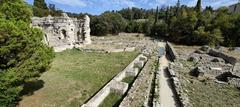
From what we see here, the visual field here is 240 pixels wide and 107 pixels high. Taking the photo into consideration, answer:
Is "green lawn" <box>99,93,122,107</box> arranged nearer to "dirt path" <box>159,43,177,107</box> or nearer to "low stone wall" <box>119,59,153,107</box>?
"low stone wall" <box>119,59,153,107</box>

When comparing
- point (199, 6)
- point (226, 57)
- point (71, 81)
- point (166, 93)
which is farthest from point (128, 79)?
point (199, 6)

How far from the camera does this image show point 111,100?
1434 cm

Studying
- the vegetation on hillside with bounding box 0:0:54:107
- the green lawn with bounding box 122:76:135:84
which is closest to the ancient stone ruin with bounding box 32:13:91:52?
the green lawn with bounding box 122:76:135:84

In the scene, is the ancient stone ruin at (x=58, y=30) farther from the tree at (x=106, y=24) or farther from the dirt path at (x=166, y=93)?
the tree at (x=106, y=24)

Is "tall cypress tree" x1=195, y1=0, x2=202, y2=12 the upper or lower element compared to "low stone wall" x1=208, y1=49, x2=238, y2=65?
upper

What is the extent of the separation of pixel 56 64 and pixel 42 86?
24.4 feet

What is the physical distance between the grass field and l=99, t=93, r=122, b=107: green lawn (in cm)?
133

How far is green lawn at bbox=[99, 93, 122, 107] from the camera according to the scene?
13.7 m

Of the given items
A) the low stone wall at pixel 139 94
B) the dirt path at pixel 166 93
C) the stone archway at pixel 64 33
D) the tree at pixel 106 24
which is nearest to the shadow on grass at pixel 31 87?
the low stone wall at pixel 139 94

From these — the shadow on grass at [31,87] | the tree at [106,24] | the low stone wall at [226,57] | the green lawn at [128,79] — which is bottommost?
the green lawn at [128,79]

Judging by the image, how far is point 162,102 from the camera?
13.8m

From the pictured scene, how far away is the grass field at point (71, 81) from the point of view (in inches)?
528

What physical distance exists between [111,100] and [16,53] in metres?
7.01

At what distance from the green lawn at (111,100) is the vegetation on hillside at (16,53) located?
4680 mm
